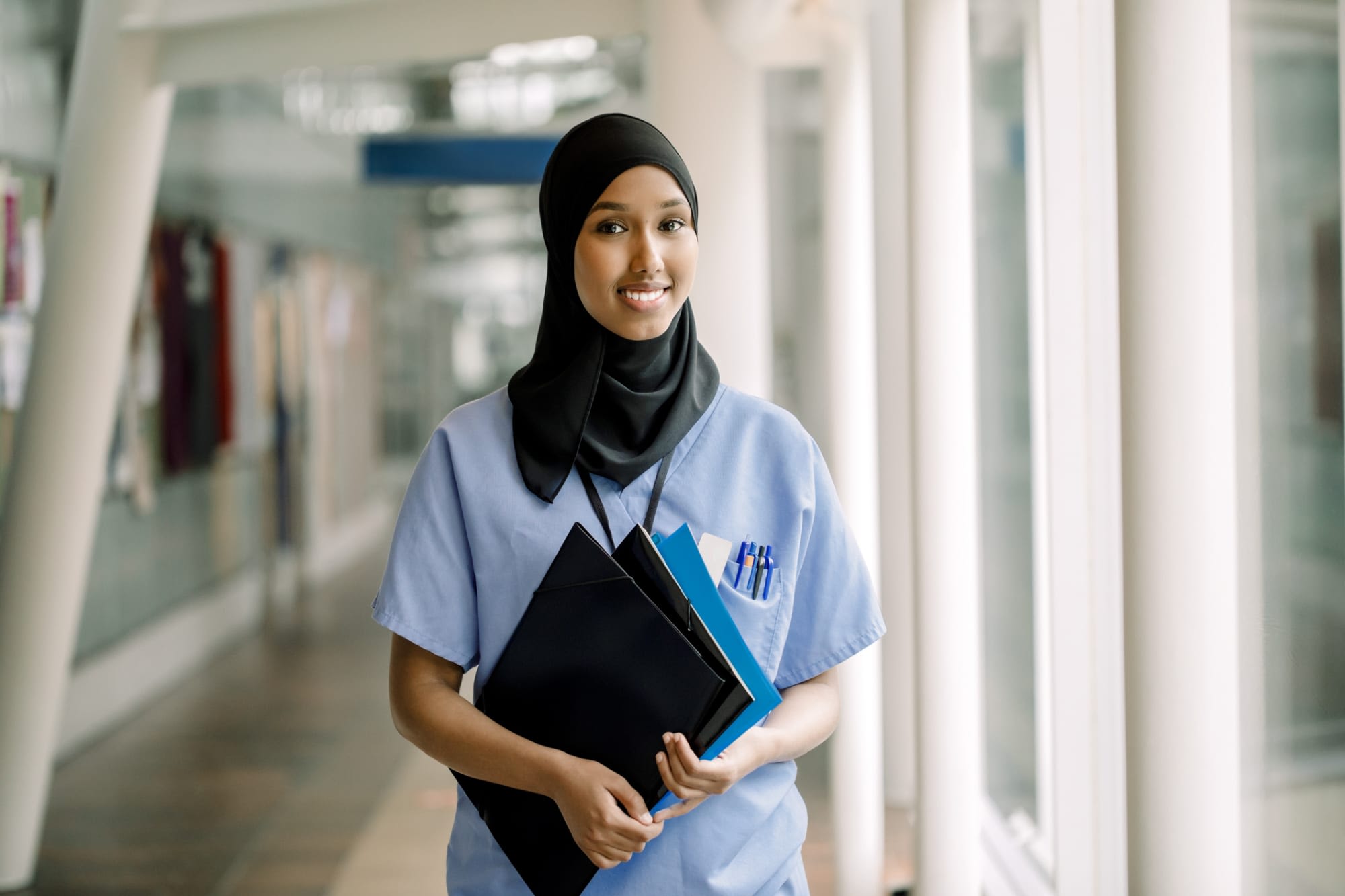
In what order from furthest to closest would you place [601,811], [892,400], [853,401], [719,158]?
[892,400] → [853,401] → [719,158] → [601,811]

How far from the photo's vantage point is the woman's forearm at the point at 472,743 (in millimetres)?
1223

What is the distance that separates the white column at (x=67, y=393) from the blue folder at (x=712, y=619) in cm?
293

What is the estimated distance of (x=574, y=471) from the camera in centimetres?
134

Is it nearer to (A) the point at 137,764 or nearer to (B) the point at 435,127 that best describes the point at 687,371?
(A) the point at 137,764

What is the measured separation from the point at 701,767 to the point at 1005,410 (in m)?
2.58

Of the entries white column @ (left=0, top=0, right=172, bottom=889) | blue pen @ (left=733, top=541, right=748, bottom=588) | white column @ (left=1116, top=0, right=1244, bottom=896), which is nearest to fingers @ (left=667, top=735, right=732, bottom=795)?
blue pen @ (left=733, top=541, right=748, bottom=588)

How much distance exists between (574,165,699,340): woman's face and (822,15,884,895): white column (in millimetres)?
1834

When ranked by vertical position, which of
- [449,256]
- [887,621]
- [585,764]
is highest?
[449,256]

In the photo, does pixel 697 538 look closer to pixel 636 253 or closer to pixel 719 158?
pixel 636 253

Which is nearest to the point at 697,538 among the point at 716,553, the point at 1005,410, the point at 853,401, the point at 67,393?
the point at 716,553

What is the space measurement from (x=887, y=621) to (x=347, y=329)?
24.0ft

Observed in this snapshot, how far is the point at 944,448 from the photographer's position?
97.9 inches

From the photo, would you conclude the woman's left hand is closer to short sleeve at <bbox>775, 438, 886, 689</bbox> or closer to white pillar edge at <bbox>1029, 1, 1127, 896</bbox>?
short sleeve at <bbox>775, 438, 886, 689</bbox>

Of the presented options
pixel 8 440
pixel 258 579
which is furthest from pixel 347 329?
pixel 8 440
